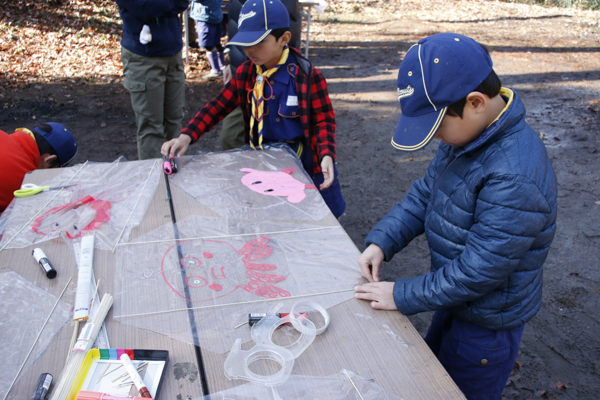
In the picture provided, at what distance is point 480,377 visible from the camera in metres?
1.38

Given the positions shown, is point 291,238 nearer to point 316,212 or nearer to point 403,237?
point 316,212

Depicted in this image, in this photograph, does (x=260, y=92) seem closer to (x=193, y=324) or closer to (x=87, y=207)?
(x=87, y=207)

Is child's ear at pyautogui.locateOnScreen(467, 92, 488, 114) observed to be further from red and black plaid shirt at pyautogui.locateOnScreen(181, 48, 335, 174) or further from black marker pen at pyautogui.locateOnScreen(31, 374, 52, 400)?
black marker pen at pyautogui.locateOnScreen(31, 374, 52, 400)

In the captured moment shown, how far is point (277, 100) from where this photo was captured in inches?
85.4

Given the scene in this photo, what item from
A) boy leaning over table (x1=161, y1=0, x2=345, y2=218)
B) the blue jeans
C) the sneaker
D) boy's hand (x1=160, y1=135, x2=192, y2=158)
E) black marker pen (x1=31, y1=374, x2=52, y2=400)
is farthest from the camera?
the sneaker

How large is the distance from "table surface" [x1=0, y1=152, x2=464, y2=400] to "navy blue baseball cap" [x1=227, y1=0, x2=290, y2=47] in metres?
1.20

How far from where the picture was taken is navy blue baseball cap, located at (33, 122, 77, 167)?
2.36 meters

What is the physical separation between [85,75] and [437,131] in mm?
6287

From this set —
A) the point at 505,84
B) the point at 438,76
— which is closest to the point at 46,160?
the point at 438,76

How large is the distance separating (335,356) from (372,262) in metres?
0.39

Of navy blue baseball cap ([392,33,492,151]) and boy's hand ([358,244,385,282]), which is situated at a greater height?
navy blue baseball cap ([392,33,492,151])

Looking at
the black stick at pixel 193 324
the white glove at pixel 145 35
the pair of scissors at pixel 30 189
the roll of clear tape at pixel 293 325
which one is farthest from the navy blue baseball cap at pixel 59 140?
the roll of clear tape at pixel 293 325

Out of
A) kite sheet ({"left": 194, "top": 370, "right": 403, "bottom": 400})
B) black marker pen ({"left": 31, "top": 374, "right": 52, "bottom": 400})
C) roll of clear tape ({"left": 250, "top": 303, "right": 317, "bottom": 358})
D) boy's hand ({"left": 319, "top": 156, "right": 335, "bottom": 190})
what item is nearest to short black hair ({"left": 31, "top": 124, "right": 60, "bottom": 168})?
boy's hand ({"left": 319, "top": 156, "right": 335, "bottom": 190})

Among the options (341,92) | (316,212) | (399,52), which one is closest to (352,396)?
(316,212)
